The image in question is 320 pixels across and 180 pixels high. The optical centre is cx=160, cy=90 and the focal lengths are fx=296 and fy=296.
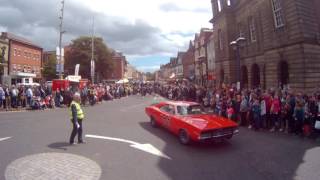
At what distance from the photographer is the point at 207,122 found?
10281 mm

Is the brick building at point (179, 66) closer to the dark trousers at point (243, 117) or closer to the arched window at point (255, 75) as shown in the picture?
the arched window at point (255, 75)

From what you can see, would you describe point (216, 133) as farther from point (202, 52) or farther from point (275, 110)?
point (202, 52)

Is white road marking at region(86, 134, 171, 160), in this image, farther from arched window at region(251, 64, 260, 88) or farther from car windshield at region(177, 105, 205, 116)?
arched window at region(251, 64, 260, 88)

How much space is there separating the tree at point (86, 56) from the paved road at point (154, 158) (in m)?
60.5

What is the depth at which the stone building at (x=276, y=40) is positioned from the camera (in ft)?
64.0

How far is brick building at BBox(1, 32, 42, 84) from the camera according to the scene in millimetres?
55406

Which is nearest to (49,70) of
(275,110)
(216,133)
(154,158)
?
(275,110)

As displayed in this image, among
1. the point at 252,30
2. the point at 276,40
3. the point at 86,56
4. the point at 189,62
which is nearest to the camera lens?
the point at 276,40

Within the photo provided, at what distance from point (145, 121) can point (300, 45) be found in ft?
37.9

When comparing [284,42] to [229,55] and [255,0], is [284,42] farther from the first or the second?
[229,55]

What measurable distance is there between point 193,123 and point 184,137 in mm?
624

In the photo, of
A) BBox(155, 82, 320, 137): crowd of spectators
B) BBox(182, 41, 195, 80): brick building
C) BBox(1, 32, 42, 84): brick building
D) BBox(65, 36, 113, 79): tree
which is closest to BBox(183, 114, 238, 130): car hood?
BBox(155, 82, 320, 137): crowd of spectators

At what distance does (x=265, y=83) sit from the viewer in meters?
25.7

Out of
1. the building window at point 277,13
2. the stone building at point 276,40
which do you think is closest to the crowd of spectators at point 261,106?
the stone building at point 276,40
